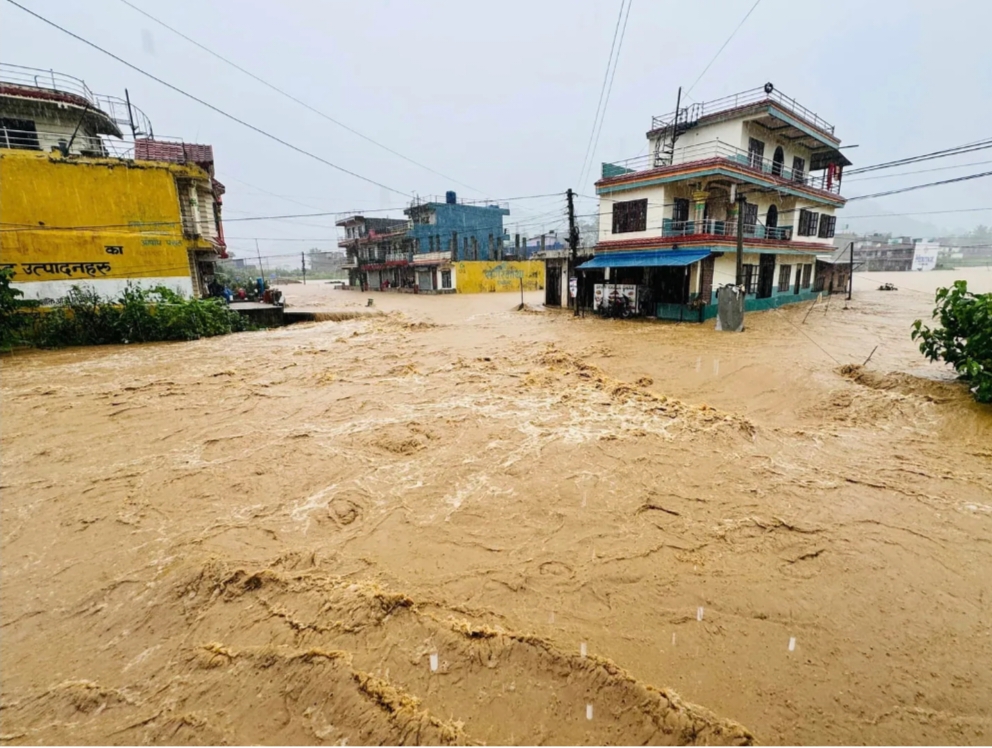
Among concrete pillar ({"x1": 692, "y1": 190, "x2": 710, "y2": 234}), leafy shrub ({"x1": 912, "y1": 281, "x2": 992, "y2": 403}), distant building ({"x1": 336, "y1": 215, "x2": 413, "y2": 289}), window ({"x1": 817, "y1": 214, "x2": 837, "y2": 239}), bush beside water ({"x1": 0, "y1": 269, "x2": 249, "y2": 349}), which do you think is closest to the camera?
leafy shrub ({"x1": 912, "y1": 281, "x2": 992, "y2": 403})

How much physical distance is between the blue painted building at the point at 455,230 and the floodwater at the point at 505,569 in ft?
122

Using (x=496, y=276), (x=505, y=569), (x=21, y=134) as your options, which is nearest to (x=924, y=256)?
(x=496, y=276)

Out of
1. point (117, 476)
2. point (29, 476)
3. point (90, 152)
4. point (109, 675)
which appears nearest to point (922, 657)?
point (109, 675)

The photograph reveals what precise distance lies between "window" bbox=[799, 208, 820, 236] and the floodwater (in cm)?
2186

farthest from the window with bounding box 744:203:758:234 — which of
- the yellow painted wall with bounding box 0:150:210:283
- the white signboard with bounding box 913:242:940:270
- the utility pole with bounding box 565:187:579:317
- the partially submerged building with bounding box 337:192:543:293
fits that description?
the white signboard with bounding box 913:242:940:270

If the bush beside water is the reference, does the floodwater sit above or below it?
below

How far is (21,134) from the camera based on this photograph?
20.5 m

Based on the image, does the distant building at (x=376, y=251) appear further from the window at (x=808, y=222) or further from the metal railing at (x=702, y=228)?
the window at (x=808, y=222)

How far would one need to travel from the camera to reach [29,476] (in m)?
6.42

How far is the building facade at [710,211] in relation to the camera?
19.9m

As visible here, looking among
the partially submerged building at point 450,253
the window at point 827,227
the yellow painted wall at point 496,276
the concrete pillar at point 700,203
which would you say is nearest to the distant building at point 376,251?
the partially submerged building at point 450,253

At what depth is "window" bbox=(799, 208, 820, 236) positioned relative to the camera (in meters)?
26.6

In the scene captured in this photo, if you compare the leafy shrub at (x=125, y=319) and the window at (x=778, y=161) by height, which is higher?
the window at (x=778, y=161)

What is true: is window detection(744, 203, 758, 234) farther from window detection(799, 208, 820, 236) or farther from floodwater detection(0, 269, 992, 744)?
floodwater detection(0, 269, 992, 744)
